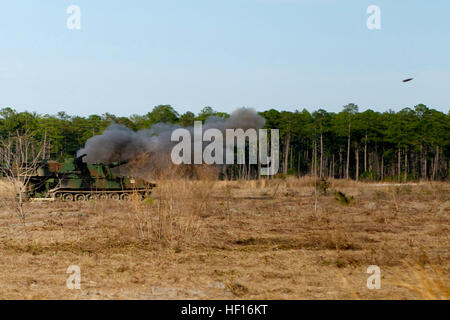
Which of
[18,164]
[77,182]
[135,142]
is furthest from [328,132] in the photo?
[18,164]

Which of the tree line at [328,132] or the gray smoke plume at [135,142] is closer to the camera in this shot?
the gray smoke plume at [135,142]

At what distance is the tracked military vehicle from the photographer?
2462cm

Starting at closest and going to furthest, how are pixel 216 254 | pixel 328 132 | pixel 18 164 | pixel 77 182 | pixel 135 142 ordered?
pixel 216 254
pixel 18 164
pixel 77 182
pixel 135 142
pixel 328 132

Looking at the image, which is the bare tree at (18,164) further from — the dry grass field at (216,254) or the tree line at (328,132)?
the tree line at (328,132)

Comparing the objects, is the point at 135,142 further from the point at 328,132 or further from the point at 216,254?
the point at 328,132

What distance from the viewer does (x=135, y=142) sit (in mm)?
30438

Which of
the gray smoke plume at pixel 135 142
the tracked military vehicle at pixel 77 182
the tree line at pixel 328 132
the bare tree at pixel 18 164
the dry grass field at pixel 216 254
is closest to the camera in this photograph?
the dry grass field at pixel 216 254

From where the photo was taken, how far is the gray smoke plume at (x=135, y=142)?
29.3 m

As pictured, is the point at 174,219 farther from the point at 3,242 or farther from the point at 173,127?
the point at 173,127

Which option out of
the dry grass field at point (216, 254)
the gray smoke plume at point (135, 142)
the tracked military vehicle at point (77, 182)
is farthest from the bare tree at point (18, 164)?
the gray smoke plume at point (135, 142)

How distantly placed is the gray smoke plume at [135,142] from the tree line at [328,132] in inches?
922

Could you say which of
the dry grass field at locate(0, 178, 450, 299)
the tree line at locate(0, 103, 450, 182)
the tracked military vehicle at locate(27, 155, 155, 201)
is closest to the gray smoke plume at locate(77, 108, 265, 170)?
the tracked military vehicle at locate(27, 155, 155, 201)

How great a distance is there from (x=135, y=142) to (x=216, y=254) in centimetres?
2072

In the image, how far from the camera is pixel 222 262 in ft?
31.8
